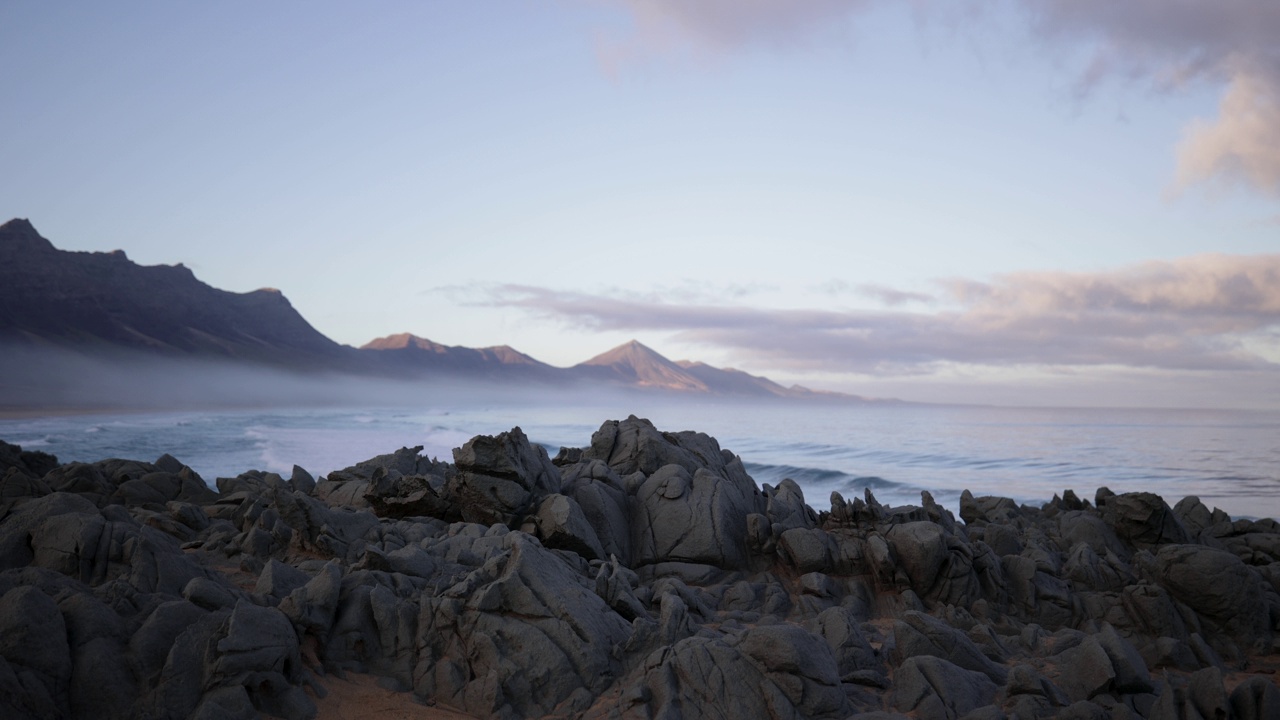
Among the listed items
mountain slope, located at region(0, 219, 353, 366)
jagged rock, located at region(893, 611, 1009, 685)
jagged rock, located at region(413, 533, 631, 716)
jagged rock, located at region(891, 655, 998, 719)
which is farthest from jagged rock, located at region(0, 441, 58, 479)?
mountain slope, located at region(0, 219, 353, 366)

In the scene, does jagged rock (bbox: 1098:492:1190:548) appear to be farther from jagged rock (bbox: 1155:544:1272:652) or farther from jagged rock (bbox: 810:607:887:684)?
jagged rock (bbox: 810:607:887:684)

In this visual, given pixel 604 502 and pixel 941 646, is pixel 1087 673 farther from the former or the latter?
pixel 604 502

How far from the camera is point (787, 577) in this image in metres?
10.9

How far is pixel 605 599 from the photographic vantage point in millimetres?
8195

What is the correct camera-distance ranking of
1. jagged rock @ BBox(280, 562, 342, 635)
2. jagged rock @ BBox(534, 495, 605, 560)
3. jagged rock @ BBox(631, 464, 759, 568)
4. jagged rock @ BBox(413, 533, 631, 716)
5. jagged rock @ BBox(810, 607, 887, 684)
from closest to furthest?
jagged rock @ BBox(413, 533, 631, 716) → jagged rock @ BBox(280, 562, 342, 635) → jagged rock @ BBox(810, 607, 887, 684) → jagged rock @ BBox(534, 495, 605, 560) → jagged rock @ BBox(631, 464, 759, 568)

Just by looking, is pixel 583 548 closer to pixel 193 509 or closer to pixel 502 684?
pixel 502 684

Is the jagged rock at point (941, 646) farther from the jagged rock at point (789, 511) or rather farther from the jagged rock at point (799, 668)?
the jagged rock at point (789, 511)

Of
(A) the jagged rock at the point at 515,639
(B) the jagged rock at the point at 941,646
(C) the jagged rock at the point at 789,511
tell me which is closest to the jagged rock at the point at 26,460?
(A) the jagged rock at the point at 515,639

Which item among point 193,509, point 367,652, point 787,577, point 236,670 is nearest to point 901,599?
point 787,577

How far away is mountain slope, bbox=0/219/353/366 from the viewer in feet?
433

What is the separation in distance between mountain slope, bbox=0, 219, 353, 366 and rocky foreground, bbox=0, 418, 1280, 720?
136320mm

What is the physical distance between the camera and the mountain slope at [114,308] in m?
132

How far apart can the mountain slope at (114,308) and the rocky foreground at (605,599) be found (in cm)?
13632

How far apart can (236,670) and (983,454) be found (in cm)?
4693
